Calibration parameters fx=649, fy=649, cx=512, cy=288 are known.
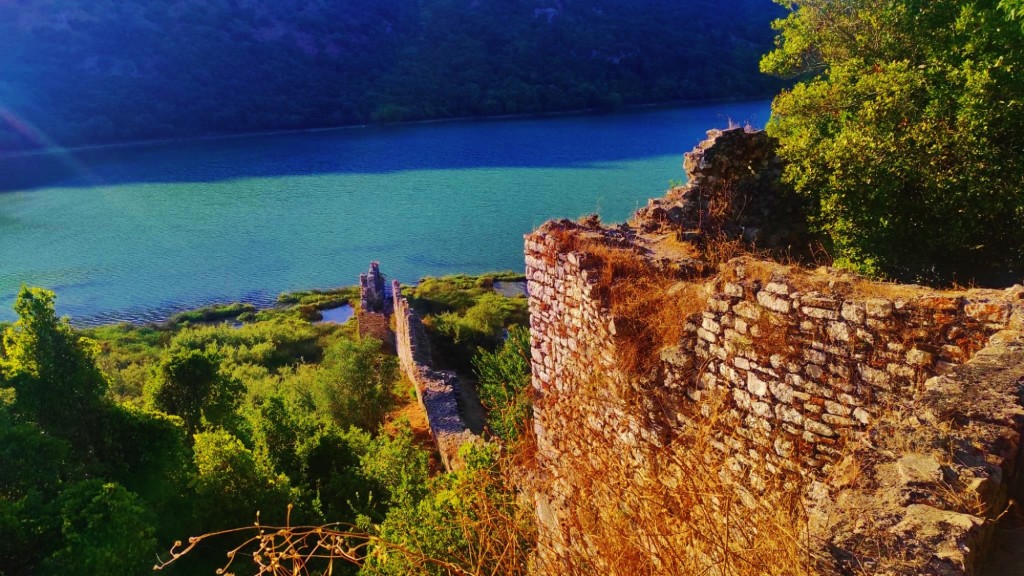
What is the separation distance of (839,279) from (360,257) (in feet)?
124

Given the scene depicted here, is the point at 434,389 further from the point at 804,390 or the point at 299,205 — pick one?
the point at 299,205

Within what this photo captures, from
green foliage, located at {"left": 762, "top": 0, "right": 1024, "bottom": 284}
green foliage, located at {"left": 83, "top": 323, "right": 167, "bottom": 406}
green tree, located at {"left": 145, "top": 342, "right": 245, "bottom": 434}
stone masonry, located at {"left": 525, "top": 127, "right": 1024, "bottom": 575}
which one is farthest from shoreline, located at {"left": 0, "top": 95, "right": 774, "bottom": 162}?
stone masonry, located at {"left": 525, "top": 127, "right": 1024, "bottom": 575}

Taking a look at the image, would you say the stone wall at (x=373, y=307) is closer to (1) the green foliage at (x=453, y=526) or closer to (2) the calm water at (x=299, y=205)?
(2) the calm water at (x=299, y=205)

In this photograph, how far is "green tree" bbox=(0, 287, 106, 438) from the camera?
983cm

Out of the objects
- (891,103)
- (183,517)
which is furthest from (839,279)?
(183,517)

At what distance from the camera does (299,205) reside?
48.8 metres

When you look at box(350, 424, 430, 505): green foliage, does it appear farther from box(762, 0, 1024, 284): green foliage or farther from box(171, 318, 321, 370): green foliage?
box(171, 318, 321, 370): green foliage

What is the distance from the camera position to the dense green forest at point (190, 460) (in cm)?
751

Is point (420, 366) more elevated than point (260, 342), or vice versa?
point (420, 366)

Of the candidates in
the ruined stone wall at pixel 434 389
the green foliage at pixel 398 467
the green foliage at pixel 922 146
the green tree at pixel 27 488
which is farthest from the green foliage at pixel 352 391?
the green foliage at pixel 922 146

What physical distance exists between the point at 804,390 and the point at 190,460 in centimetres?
940

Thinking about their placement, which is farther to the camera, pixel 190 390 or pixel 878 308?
pixel 190 390

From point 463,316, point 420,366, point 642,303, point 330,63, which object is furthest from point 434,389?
point 330,63

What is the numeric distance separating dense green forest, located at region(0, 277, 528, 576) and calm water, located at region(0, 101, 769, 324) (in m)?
17.0
